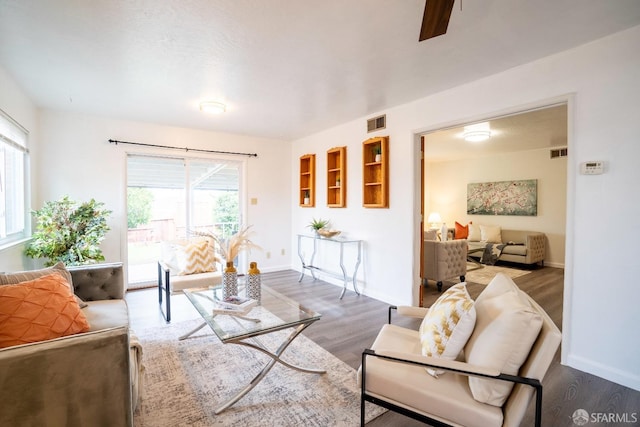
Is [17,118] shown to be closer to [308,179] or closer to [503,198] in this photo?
[308,179]

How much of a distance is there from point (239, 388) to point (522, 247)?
20.1 ft

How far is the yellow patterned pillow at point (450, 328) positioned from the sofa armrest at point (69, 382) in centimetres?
143

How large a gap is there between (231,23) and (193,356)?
2.58 m

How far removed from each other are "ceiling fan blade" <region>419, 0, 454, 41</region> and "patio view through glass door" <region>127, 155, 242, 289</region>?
4.04 m

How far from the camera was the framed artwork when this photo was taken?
6.44m

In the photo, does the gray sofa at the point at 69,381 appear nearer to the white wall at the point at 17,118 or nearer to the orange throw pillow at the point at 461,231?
the white wall at the point at 17,118

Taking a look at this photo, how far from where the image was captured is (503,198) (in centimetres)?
689

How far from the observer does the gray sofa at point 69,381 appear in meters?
1.11

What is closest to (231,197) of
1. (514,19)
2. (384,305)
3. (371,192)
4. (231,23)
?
(371,192)

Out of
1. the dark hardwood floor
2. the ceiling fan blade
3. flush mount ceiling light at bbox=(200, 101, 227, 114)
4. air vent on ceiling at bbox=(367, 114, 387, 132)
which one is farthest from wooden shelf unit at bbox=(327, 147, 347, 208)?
the ceiling fan blade

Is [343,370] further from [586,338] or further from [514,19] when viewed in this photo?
[514,19]

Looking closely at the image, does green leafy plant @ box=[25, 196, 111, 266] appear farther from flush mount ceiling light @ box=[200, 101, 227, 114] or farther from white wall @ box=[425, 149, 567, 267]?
white wall @ box=[425, 149, 567, 267]

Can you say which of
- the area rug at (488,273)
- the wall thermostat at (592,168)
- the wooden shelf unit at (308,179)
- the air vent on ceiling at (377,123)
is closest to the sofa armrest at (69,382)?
the wall thermostat at (592,168)


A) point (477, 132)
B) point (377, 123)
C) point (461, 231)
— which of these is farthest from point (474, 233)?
point (377, 123)
